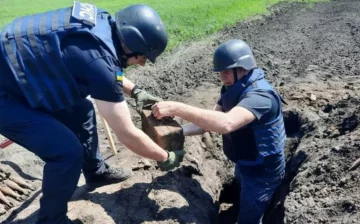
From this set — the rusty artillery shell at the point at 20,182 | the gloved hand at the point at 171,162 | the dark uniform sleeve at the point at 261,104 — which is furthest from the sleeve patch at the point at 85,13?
the rusty artillery shell at the point at 20,182

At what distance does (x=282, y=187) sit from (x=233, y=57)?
5.88 feet

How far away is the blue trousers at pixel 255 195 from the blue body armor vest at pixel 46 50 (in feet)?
7.21

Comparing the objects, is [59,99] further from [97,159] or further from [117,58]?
[97,159]

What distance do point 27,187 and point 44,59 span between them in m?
2.33

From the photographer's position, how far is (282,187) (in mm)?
5855

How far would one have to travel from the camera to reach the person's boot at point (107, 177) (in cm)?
540

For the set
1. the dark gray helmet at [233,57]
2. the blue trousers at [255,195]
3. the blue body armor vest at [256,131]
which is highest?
the dark gray helmet at [233,57]

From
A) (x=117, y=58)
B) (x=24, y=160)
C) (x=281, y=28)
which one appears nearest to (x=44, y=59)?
(x=117, y=58)

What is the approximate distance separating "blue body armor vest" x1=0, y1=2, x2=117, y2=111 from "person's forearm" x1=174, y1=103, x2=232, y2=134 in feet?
3.25

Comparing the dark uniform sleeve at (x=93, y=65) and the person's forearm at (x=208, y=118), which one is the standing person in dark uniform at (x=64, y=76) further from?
the person's forearm at (x=208, y=118)

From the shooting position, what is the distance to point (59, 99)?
13.6 ft

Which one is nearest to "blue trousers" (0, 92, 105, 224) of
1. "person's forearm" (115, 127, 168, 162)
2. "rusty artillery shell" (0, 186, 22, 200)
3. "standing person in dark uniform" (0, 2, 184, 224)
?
"standing person in dark uniform" (0, 2, 184, 224)

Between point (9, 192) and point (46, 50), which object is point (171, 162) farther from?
point (9, 192)

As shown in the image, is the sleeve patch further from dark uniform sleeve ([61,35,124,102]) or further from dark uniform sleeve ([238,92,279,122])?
dark uniform sleeve ([238,92,279,122])
